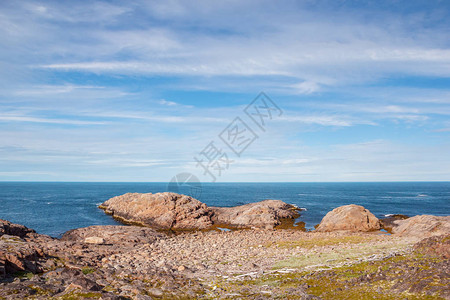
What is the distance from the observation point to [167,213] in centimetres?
5409

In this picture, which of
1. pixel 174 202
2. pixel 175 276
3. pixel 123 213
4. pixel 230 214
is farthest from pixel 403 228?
pixel 123 213

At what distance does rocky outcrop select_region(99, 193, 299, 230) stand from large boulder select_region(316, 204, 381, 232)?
394 inches

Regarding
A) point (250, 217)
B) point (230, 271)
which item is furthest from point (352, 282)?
point (250, 217)

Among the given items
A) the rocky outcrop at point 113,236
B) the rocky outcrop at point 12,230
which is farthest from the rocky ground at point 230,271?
the rocky outcrop at point 12,230

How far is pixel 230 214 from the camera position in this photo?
57.2 m

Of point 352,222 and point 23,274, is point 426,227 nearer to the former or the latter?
point 352,222

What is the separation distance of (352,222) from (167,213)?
32.8 m

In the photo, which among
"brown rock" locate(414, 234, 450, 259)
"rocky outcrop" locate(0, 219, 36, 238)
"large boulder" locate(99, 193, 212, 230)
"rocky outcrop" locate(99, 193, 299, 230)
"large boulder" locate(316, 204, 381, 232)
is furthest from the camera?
"large boulder" locate(99, 193, 212, 230)

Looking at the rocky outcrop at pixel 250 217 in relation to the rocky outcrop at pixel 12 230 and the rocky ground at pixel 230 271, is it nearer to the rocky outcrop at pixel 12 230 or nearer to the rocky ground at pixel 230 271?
the rocky ground at pixel 230 271

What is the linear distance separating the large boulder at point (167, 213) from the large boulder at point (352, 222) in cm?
2149

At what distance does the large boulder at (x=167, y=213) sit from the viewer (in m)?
52.3

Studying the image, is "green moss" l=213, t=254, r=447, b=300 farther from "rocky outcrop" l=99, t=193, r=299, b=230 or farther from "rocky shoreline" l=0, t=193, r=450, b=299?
"rocky outcrop" l=99, t=193, r=299, b=230

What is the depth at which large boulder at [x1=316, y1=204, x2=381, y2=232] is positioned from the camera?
43750mm

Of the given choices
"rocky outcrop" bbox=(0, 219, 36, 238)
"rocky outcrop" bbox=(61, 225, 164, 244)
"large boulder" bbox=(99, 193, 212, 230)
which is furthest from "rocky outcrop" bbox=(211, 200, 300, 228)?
"rocky outcrop" bbox=(0, 219, 36, 238)
